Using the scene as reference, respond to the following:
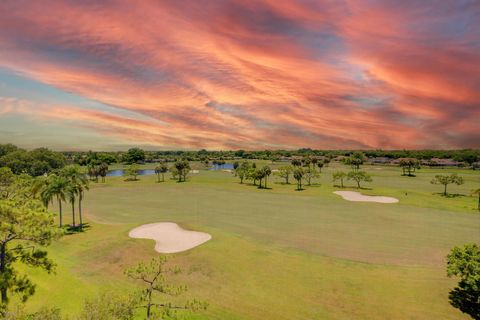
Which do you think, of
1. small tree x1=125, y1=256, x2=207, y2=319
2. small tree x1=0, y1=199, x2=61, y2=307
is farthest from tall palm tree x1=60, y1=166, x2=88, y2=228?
small tree x1=0, y1=199, x2=61, y2=307

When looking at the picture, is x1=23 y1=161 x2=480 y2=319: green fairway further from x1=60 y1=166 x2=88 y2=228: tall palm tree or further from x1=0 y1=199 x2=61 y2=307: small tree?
x1=0 y1=199 x2=61 y2=307: small tree

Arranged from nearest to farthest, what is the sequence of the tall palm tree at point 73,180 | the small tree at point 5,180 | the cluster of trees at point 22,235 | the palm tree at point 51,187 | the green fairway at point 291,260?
the cluster of trees at point 22,235 < the green fairway at point 291,260 < the small tree at point 5,180 < the palm tree at point 51,187 < the tall palm tree at point 73,180

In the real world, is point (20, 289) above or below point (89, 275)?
above

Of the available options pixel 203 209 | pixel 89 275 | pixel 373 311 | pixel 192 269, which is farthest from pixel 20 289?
pixel 203 209

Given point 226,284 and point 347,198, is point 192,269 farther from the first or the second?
point 347,198

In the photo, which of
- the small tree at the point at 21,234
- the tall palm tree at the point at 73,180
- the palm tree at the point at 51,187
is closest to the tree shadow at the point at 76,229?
the tall palm tree at the point at 73,180

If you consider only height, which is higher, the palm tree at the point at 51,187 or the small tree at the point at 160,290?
the palm tree at the point at 51,187

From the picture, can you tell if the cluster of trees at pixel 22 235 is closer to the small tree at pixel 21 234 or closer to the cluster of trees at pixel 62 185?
the small tree at pixel 21 234
